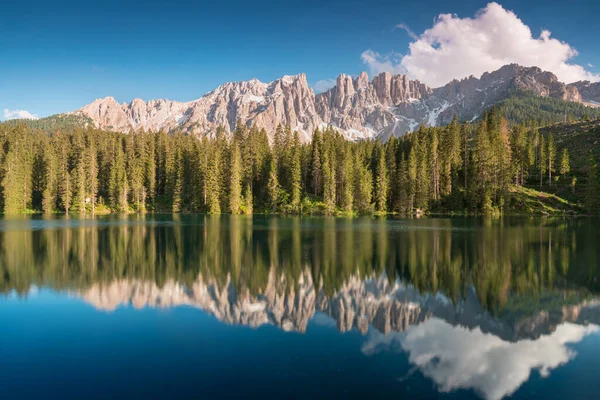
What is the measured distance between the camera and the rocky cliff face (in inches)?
637

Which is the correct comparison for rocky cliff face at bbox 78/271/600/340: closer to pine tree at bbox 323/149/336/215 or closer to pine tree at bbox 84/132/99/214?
pine tree at bbox 323/149/336/215

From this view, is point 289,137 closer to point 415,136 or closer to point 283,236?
point 415,136

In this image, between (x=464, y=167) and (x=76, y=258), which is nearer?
(x=76, y=258)

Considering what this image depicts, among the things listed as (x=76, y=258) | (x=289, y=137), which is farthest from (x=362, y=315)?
(x=289, y=137)

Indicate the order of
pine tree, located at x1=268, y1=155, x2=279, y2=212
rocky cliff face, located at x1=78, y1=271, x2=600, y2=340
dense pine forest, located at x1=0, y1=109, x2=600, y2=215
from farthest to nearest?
pine tree, located at x1=268, y1=155, x2=279, y2=212 < dense pine forest, located at x1=0, y1=109, x2=600, y2=215 < rocky cliff face, located at x1=78, y1=271, x2=600, y2=340

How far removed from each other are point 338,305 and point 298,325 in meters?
3.20

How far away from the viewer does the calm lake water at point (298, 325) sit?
11039mm

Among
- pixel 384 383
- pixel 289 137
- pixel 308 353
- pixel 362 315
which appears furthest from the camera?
pixel 289 137

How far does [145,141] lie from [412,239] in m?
104

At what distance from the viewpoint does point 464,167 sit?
332 feet

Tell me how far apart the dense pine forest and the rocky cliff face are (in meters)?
75.9

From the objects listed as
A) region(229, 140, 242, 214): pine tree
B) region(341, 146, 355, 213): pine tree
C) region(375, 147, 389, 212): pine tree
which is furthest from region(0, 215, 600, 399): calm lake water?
region(375, 147, 389, 212): pine tree

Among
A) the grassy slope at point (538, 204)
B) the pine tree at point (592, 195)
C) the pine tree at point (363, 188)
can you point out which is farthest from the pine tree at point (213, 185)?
the pine tree at point (592, 195)

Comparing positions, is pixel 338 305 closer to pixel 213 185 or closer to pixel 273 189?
pixel 273 189
